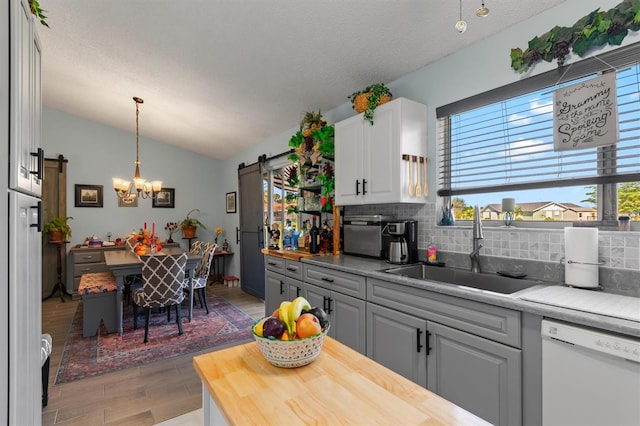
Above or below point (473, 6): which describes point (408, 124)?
below

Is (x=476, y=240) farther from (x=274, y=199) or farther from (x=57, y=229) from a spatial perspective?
(x=57, y=229)

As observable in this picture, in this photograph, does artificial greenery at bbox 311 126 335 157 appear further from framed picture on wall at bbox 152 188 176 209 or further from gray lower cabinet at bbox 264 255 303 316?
framed picture on wall at bbox 152 188 176 209

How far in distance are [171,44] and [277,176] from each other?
252 centimetres

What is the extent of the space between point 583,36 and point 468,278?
154 cm

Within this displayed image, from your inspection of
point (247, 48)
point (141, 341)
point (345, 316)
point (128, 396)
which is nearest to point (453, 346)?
point (345, 316)

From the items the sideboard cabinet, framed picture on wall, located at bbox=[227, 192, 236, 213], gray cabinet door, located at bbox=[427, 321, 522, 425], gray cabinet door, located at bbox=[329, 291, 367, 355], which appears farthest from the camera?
framed picture on wall, located at bbox=[227, 192, 236, 213]

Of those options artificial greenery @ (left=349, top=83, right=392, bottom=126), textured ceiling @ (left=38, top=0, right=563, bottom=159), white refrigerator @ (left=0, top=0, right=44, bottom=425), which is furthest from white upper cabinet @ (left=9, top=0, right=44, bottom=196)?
artificial greenery @ (left=349, top=83, right=392, bottom=126)

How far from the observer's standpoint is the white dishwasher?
1117mm

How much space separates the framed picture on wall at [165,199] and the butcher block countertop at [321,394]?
597 centimetres

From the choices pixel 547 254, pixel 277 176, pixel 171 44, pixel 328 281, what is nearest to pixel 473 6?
pixel 547 254

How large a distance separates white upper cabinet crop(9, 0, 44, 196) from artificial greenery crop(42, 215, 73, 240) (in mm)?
4639

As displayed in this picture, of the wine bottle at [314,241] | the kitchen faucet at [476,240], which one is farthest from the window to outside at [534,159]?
the wine bottle at [314,241]

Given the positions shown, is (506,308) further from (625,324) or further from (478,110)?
(478,110)

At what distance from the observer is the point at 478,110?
2361 millimetres
